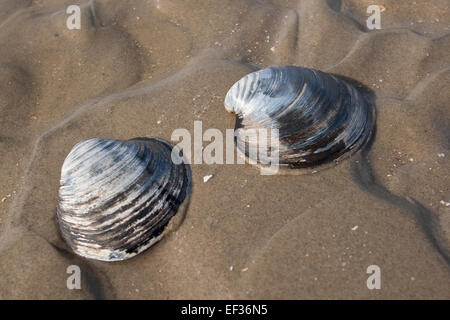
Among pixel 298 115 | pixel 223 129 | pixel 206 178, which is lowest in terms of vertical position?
pixel 206 178

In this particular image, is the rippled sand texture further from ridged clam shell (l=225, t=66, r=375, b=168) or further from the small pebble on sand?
ridged clam shell (l=225, t=66, r=375, b=168)

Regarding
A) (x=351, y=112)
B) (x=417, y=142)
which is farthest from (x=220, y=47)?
(x=417, y=142)

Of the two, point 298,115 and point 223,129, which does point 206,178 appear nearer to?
point 223,129

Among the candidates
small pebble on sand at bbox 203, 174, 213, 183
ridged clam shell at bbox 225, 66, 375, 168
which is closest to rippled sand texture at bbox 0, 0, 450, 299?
small pebble on sand at bbox 203, 174, 213, 183

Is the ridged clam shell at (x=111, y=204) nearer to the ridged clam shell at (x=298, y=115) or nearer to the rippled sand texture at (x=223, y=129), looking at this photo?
the rippled sand texture at (x=223, y=129)

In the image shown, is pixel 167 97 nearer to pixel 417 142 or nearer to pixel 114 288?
pixel 114 288

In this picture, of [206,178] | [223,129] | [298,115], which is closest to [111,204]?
[206,178]
